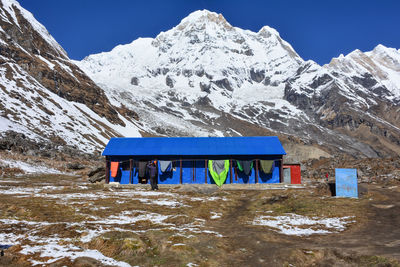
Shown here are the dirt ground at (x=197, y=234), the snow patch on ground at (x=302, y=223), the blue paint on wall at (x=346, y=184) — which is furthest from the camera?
the blue paint on wall at (x=346, y=184)

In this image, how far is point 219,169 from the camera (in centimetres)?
3450

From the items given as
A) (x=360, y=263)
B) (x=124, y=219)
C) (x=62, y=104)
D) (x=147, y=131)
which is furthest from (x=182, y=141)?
(x=147, y=131)

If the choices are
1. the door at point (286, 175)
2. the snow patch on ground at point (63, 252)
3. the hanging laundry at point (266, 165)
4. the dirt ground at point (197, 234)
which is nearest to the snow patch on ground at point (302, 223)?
the dirt ground at point (197, 234)

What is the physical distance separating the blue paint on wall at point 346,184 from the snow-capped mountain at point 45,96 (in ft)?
219

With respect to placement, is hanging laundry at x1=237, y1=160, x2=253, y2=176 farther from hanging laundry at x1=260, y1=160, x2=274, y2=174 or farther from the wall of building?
hanging laundry at x1=260, y1=160, x2=274, y2=174

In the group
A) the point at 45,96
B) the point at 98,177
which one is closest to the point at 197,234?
the point at 98,177

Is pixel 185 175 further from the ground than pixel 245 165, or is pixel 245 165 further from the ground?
pixel 245 165

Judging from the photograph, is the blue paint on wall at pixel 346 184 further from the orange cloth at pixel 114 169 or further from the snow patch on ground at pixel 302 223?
the orange cloth at pixel 114 169

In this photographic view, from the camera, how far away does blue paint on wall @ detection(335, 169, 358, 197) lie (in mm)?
22250

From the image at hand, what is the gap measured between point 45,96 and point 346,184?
361 ft

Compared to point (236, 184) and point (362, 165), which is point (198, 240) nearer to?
point (236, 184)

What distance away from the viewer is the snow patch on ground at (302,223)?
12.6 meters

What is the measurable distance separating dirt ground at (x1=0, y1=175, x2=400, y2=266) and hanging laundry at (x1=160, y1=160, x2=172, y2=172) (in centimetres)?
1550

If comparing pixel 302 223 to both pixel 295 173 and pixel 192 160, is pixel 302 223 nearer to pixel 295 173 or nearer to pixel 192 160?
pixel 192 160
